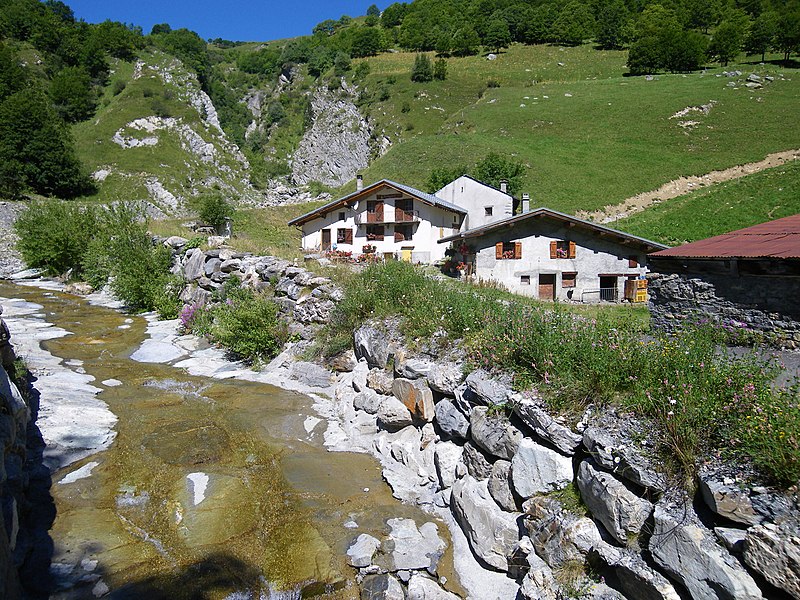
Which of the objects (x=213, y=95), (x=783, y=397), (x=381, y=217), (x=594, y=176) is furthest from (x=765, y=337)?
(x=213, y=95)

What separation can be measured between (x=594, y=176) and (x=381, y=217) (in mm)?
34103

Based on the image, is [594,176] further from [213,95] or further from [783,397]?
[213,95]

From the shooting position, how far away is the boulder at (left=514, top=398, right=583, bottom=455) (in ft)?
23.5

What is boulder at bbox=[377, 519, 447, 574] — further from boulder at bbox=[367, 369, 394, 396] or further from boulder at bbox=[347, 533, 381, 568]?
boulder at bbox=[367, 369, 394, 396]

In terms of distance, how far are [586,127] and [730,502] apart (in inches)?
2987

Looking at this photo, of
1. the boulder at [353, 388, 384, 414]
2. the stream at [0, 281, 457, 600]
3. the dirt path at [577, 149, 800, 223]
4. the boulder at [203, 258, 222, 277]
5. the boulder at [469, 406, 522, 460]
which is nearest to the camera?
the stream at [0, 281, 457, 600]

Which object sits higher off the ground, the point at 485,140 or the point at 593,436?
the point at 485,140

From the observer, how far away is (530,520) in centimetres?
728

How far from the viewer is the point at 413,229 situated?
38.0 m

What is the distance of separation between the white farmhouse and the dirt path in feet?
64.5

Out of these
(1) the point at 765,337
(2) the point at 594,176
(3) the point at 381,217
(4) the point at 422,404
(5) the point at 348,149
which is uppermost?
(5) the point at 348,149

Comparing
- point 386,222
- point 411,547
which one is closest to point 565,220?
point 386,222

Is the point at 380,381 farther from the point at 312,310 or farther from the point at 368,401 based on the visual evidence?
the point at 312,310

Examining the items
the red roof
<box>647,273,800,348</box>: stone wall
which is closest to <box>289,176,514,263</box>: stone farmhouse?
<box>647,273,800,348</box>: stone wall
